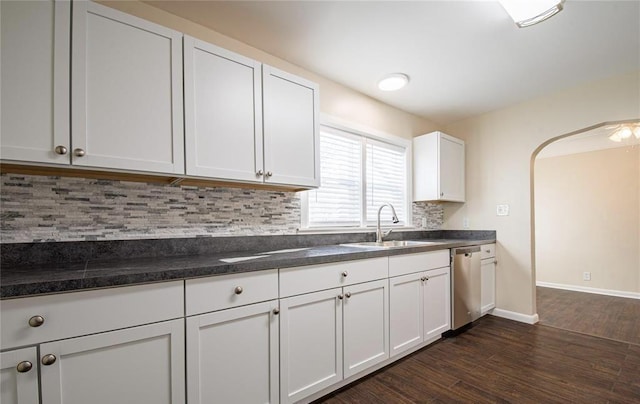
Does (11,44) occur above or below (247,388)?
above

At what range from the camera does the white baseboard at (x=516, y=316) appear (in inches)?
121

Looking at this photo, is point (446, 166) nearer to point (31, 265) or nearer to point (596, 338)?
point (596, 338)

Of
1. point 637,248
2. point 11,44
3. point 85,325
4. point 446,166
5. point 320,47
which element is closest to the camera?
point 85,325

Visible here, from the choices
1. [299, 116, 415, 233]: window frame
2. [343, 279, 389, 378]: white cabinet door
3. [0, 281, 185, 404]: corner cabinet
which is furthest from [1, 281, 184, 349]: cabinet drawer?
[299, 116, 415, 233]: window frame

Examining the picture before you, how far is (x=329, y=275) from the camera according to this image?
5.77 feet

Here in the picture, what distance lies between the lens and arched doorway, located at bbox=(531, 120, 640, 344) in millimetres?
4035

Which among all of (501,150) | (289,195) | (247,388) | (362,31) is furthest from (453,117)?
(247,388)

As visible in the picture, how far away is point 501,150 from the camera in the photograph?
340 cm

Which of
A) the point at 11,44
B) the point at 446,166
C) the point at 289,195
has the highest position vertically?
the point at 11,44

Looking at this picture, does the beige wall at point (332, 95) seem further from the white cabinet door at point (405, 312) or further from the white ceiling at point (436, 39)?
the white cabinet door at point (405, 312)

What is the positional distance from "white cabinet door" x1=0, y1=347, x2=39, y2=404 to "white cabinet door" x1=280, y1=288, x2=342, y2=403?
3.08 feet

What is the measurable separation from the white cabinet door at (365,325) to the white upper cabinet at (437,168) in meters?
1.64

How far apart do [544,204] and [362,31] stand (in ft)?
15.5

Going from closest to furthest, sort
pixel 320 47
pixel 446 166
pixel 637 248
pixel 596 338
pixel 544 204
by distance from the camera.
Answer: pixel 320 47 → pixel 596 338 → pixel 446 166 → pixel 637 248 → pixel 544 204
